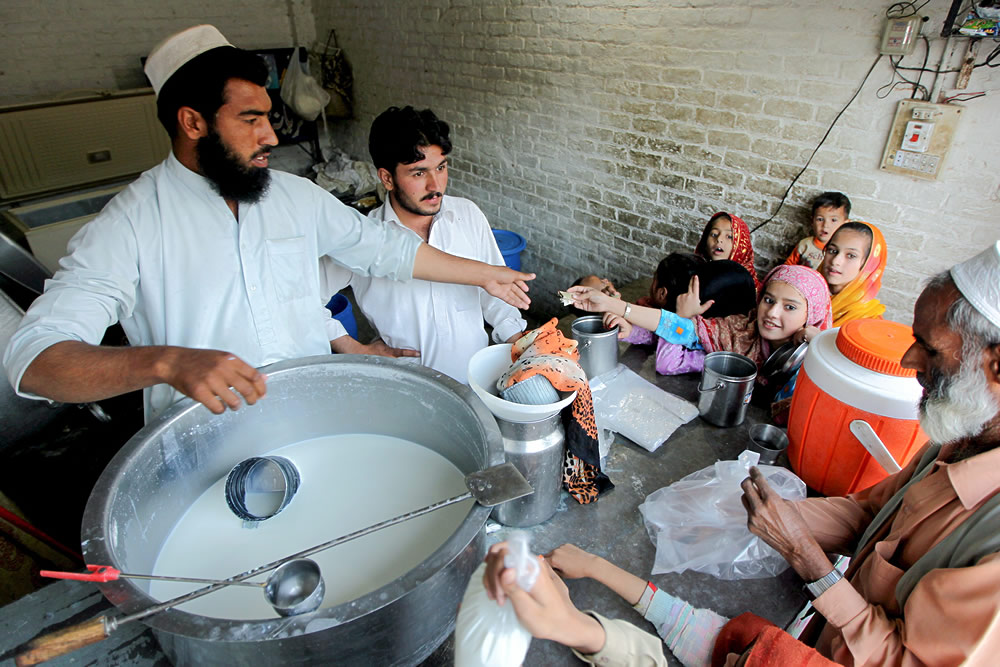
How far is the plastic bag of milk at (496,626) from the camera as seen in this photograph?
77 centimetres

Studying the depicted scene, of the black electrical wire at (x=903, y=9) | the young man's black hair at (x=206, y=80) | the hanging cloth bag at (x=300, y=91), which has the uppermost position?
the black electrical wire at (x=903, y=9)

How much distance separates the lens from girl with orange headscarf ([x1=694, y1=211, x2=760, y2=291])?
10.3 ft

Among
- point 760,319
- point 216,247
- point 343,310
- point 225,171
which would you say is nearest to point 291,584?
point 216,247

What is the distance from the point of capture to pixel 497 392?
1.41 meters

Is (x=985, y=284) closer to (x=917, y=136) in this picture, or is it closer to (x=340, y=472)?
(x=340, y=472)

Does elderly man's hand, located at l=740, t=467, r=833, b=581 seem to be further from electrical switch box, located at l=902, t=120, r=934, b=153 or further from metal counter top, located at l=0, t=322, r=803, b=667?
electrical switch box, located at l=902, t=120, r=934, b=153

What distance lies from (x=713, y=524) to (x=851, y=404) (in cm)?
47

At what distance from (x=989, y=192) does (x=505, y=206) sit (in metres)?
3.66

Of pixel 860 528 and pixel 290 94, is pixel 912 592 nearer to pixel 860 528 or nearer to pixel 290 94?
A: pixel 860 528

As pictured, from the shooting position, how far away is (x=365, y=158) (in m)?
7.08

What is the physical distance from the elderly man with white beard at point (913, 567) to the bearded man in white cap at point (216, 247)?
103 centimetres

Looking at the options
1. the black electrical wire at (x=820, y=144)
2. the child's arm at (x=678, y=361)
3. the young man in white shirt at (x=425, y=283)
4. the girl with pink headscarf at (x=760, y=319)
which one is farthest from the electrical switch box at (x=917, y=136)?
the young man in white shirt at (x=425, y=283)

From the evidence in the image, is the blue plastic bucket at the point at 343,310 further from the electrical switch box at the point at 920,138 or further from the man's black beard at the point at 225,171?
the electrical switch box at the point at 920,138

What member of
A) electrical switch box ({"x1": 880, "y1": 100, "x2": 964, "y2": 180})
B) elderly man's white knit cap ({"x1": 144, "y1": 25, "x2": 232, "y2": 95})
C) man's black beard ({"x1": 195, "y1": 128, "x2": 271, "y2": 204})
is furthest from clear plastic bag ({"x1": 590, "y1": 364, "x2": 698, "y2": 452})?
electrical switch box ({"x1": 880, "y1": 100, "x2": 964, "y2": 180})
